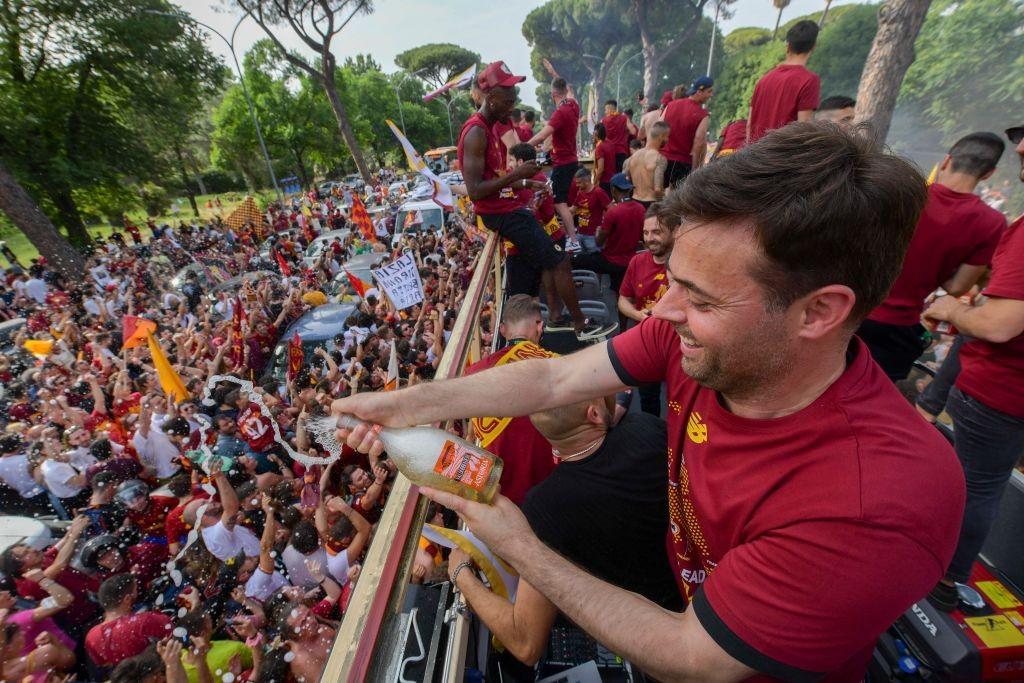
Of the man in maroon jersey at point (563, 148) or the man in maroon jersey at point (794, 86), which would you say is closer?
the man in maroon jersey at point (794, 86)

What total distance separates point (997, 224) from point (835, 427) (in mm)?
2404

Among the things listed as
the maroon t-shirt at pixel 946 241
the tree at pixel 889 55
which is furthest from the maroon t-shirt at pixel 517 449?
the tree at pixel 889 55

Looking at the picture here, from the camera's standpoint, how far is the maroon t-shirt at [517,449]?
2584 millimetres

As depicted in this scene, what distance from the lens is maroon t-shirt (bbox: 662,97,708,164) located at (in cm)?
614

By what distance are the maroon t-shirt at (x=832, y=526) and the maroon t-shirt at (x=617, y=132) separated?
843 cm

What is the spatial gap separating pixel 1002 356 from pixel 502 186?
3.15 meters

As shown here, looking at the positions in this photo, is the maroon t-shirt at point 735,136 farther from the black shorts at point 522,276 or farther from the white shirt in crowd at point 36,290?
the white shirt in crowd at point 36,290

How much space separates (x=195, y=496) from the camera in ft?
16.4

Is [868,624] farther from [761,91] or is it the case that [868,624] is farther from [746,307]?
[761,91]

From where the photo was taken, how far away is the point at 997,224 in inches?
95.0

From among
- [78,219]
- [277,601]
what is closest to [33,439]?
[277,601]

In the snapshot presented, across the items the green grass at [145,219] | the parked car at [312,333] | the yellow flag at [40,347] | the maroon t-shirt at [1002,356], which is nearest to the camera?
the maroon t-shirt at [1002,356]

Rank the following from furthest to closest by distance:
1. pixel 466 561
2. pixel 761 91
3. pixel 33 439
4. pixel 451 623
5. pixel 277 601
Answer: pixel 33 439 → pixel 761 91 → pixel 277 601 → pixel 466 561 → pixel 451 623

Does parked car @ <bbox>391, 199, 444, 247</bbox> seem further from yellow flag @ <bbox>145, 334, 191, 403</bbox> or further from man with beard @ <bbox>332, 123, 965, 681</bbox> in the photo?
man with beard @ <bbox>332, 123, 965, 681</bbox>
